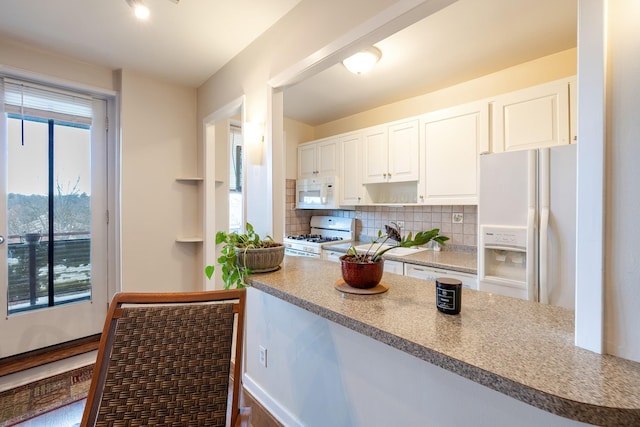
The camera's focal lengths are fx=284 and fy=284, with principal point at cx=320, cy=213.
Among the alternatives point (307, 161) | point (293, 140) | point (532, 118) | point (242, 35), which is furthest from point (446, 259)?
point (293, 140)

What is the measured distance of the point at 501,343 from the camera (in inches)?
29.9

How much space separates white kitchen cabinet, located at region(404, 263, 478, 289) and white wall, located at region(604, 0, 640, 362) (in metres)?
1.51

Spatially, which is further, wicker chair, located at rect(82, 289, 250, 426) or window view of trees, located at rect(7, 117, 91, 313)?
window view of trees, located at rect(7, 117, 91, 313)

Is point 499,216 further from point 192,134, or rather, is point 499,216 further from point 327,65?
point 192,134

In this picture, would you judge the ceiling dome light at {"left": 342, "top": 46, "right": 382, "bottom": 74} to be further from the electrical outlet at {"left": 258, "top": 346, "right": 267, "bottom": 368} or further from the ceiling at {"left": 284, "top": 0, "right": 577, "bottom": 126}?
the electrical outlet at {"left": 258, "top": 346, "right": 267, "bottom": 368}

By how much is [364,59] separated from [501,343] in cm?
208

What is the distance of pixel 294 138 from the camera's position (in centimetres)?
402

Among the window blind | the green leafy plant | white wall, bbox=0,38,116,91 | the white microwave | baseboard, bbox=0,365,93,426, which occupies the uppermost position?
white wall, bbox=0,38,116,91

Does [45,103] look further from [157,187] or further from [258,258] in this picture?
[258,258]

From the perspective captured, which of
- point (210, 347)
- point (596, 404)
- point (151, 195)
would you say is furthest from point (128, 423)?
point (151, 195)

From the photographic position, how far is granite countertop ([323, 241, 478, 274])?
2234 millimetres

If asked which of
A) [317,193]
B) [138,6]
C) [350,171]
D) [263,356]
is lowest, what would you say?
[263,356]

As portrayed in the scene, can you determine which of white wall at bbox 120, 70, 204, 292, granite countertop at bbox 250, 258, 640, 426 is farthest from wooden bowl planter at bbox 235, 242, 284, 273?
white wall at bbox 120, 70, 204, 292

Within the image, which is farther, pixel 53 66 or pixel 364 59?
pixel 53 66
